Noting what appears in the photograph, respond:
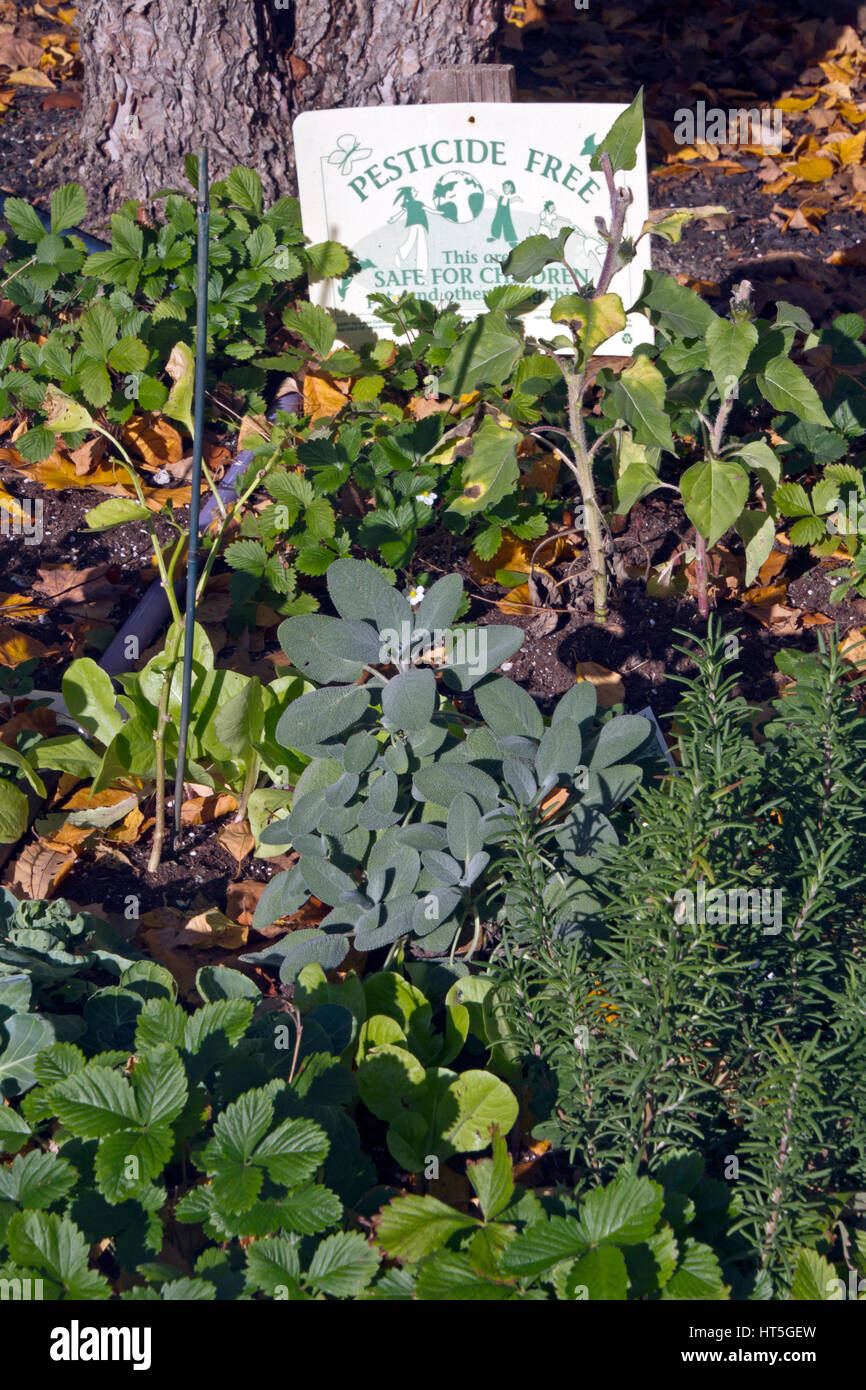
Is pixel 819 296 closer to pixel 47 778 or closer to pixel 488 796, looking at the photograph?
pixel 488 796

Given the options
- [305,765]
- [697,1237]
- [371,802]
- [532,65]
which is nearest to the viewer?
[697,1237]

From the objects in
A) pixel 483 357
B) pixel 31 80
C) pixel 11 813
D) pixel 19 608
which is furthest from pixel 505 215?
pixel 31 80

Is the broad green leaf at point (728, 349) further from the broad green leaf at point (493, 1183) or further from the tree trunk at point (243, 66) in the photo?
the tree trunk at point (243, 66)

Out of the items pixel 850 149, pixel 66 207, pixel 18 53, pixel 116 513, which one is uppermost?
pixel 18 53

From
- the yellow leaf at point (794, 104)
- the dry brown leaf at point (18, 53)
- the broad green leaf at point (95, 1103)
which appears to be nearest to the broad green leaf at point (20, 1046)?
the broad green leaf at point (95, 1103)

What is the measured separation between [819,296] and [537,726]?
7.60 ft

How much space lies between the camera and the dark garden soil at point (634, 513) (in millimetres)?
2510

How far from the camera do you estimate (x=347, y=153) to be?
3.03m

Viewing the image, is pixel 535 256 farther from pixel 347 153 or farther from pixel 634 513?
pixel 347 153

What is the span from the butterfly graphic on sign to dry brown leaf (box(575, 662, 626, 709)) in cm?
158

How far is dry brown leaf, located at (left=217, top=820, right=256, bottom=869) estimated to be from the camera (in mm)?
2270

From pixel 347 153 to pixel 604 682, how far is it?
65.6 inches

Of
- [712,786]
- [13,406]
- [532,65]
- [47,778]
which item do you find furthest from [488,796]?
[532,65]
